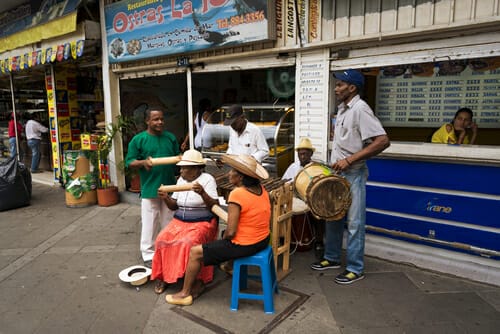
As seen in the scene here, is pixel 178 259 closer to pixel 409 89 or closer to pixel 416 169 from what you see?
pixel 416 169

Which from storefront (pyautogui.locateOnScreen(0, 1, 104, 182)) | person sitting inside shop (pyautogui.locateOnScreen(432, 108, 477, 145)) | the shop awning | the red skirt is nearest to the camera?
the red skirt

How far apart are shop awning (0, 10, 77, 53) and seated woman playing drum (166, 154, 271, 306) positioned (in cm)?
531

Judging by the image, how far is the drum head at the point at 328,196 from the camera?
3.24 meters

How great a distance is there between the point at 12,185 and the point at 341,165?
5.96 m

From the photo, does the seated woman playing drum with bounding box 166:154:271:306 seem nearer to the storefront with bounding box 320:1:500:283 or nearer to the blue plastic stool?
the blue plastic stool

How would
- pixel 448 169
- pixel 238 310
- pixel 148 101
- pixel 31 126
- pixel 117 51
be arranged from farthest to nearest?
pixel 31 126
pixel 148 101
pixel 117 51
pixel 448 169
pixel 238 310

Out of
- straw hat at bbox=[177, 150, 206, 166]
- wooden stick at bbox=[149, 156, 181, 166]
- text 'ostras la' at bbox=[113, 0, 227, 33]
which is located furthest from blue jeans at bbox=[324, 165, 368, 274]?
text 'ostras la' at bbox=[113, 0, 227, 33]

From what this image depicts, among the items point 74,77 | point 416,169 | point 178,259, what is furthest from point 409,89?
point 74,77

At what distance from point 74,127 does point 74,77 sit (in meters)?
1.14

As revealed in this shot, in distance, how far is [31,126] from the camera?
9.43m

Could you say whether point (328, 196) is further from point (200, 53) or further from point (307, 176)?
point (200, 53)

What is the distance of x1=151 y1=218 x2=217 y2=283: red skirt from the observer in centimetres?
328

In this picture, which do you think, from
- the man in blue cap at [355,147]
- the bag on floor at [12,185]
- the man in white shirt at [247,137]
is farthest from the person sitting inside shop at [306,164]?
the bag on floor at [12,185]

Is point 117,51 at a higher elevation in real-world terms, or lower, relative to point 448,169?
higher
